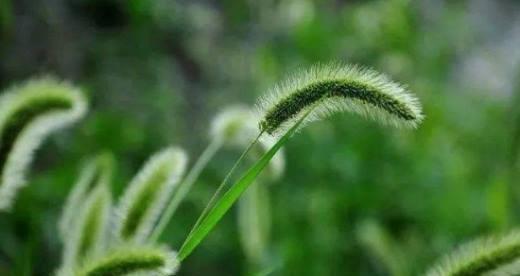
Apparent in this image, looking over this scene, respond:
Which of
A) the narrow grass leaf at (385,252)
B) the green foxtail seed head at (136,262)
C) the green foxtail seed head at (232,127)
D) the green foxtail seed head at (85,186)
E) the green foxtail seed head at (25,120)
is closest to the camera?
the green foxtail seed head at (136,262)

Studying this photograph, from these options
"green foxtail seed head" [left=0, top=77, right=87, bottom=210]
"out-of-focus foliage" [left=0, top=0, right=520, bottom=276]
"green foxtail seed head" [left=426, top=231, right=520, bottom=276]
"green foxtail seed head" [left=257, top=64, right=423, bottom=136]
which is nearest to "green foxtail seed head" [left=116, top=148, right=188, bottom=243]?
"green foxtail seed head" [left=0, top=77, right=87, bottom=210]

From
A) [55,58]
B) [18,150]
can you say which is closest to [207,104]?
[55,58]

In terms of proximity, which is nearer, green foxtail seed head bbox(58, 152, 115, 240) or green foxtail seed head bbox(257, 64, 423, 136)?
green foxtail seed head bbox(257, 64, 423, 136)

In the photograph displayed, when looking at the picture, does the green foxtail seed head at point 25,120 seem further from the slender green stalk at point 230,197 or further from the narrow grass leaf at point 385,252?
the narrow grass leaf at point 385,252

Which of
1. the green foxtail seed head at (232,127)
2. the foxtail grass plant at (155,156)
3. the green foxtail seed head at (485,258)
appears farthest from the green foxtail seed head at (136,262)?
the green foxtail seed head at (232,127)

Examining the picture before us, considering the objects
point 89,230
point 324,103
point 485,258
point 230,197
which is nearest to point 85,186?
point 89,230

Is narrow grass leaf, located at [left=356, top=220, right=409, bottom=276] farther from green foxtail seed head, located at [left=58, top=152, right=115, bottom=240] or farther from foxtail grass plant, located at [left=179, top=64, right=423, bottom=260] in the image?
foxtail grass plant, located at [left=179, top=64, right=423, bottom=260]

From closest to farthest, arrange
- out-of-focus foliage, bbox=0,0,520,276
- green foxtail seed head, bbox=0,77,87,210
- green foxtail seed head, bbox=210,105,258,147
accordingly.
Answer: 1. green foxtail seed head, bbox=0,77,87,210
2. green foxtail seed head, bbox=210,105,258,147
3. out-of-focus foliage, bbox=0,0,520,276
